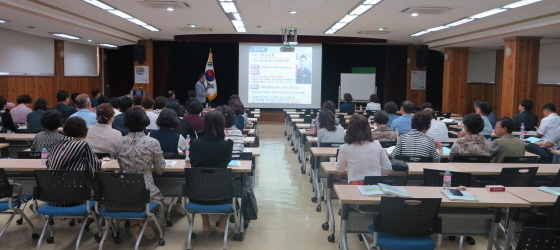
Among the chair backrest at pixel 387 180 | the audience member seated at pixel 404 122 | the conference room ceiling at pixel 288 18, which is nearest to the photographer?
the chair backrest at pixel 387 180

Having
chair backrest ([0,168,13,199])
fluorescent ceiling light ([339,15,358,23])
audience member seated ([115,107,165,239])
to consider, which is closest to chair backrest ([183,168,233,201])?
audience member seated ([115,107,165,239])

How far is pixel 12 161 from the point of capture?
482 cm

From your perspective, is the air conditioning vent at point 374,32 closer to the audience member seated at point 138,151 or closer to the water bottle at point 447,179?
the water bottle at point 447,179

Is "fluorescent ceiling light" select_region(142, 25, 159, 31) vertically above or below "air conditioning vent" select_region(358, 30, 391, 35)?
below

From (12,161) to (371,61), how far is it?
13.8 m

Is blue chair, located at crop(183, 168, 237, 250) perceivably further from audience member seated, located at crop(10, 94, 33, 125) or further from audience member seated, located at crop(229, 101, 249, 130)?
audience member seated, located at crop(10, 94, 33, 125)

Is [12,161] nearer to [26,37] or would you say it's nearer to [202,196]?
[202,196]

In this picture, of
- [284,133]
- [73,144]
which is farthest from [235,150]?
[284,133]

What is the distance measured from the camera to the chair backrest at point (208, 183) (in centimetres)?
435

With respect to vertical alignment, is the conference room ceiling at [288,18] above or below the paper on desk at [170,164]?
above

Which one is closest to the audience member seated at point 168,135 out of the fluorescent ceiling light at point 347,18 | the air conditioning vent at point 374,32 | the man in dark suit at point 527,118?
the fluorescent ceiling light at point 347,18

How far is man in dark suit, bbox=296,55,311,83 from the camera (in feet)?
51.3

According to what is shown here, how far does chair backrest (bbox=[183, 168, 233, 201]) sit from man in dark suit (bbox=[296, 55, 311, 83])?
37.7ft

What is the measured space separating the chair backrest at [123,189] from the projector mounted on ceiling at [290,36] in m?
9.97
